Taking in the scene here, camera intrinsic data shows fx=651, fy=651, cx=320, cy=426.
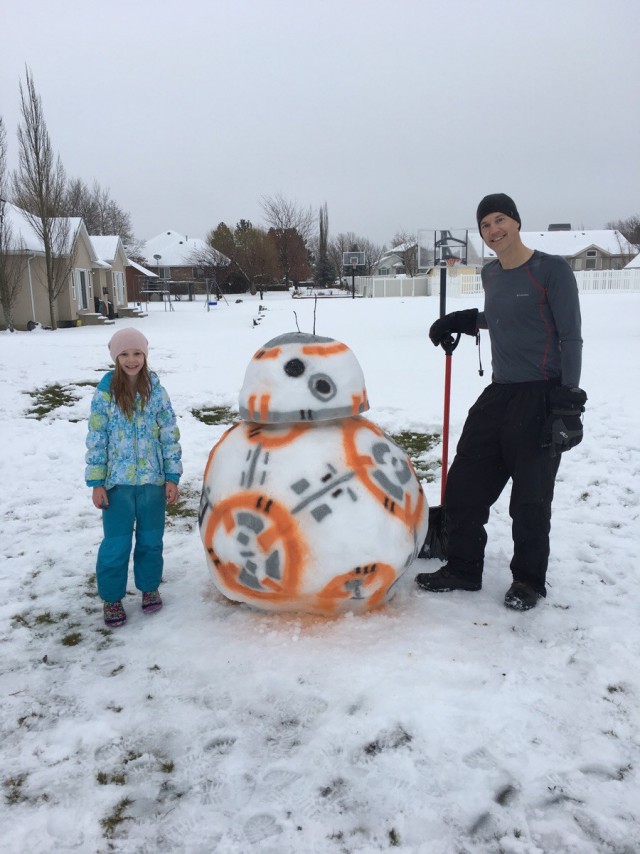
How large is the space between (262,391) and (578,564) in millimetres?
2283

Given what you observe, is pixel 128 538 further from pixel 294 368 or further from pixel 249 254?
pixel 249 254

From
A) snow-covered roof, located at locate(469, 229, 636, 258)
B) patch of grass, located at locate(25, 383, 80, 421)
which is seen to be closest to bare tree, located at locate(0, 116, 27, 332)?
patch of grass, located at locate(25, 383, 80, 421)

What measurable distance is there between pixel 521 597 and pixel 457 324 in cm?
166

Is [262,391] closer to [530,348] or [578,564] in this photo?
[530,348]

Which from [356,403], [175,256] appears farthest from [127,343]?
[175,256]

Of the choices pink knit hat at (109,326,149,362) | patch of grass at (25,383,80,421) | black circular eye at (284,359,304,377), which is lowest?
patch of grass at (25,383,80,421)

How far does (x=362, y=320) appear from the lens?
20.3 m

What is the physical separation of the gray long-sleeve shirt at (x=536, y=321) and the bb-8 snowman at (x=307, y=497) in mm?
845

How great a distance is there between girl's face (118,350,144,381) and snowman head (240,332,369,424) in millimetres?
602

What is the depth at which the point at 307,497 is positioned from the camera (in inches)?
118

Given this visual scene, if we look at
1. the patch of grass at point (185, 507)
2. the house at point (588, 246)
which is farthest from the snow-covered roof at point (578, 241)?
the patch of grass at point (185, 507)

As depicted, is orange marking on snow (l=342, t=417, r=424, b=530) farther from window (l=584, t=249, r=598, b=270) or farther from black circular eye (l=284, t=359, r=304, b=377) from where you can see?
window (l=584, t=249, r=598, b=270)

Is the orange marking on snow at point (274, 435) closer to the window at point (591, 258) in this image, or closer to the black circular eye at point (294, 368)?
the black circular eye at point (294, 368)

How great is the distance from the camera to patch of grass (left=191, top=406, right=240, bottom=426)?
7.75 m
